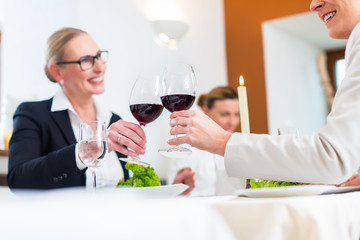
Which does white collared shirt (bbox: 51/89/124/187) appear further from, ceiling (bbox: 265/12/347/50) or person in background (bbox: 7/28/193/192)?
ceiling (bbox: 265/12/347/50)

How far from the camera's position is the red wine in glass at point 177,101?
3.52ft

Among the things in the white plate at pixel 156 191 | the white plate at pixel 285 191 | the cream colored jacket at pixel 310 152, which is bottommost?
the white plate at pixel 156 191

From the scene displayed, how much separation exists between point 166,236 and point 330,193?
0.45 m

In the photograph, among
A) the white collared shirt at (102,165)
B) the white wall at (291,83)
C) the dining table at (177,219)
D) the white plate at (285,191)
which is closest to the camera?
the dining table at (177,219)

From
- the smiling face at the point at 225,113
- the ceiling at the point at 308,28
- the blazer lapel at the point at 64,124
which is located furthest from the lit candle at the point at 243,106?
the ceiling at the point at 308,28

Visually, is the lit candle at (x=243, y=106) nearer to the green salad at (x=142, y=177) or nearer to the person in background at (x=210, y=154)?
the green salad at (x=142, y=177)

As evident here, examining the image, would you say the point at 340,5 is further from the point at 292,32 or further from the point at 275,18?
the point at 292,32

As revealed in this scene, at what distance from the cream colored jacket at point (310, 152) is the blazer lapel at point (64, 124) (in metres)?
1.14

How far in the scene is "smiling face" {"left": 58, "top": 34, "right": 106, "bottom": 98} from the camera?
2045 mm

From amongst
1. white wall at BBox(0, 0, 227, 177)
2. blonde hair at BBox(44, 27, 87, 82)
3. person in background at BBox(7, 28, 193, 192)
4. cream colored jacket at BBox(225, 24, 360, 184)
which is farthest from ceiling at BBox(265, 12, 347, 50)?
cream colored jacket at BBox(225, 24, 360, 184)

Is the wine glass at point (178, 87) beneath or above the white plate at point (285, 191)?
above

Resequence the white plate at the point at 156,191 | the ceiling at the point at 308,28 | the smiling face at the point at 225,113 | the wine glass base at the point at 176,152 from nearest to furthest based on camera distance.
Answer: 1. the wine glass base at the point at 176,152
2. the white plate at the point at 156,191
3. the smiling face at the point at 225,113
4. the ceiling at the point at 308,28

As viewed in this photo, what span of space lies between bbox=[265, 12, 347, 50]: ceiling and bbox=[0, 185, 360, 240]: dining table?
3790mm

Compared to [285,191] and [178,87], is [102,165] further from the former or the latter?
[285,191]
